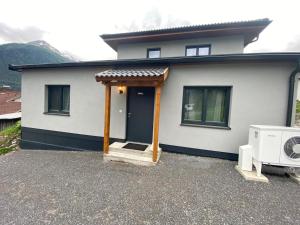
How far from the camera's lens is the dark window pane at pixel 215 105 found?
15.0ft

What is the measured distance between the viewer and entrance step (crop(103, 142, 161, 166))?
162 inches

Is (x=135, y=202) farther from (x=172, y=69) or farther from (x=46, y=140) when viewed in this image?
(x=46, y=140)

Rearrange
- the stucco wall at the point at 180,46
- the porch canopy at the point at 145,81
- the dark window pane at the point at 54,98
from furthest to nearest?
the stucco wall at the point at 180,46, the dark window pane at the point at 54,98, the porch canopy at the point at 145,81

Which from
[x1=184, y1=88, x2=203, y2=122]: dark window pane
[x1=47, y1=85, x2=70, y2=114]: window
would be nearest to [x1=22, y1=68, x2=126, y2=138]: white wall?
[x1=47, y1=85, x2=70, y2=114]: window

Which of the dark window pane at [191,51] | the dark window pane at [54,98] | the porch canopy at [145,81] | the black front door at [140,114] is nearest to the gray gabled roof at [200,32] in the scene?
the dark window pane at [191,51]

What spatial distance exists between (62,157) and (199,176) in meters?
4.57

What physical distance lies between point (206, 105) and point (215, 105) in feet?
0.96

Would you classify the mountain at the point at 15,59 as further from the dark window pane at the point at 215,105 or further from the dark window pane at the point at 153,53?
the dark window pane at the point at 215,105

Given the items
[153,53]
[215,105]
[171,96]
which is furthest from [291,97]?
[153,53]

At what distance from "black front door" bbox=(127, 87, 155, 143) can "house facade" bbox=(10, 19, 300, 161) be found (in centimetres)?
4

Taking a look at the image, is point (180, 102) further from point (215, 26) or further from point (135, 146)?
point (215, 26)

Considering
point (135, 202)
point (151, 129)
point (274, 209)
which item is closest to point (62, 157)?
point (151, 129)

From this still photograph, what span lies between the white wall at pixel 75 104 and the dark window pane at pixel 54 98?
0.25m

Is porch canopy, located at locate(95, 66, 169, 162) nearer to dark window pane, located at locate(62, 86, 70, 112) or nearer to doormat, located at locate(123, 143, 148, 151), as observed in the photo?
doormat, located at locate(123, 143, 148, 151)
